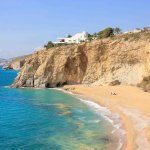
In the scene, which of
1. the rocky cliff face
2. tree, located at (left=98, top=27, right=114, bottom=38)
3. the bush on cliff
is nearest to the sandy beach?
the bush on cliff

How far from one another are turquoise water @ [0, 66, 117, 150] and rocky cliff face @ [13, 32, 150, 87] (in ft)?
59.3

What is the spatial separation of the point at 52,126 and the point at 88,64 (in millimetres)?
37224

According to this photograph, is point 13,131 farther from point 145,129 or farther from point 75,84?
point 75,84

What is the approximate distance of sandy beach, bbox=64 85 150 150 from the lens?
2473 centimetres

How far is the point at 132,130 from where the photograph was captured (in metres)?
27.6

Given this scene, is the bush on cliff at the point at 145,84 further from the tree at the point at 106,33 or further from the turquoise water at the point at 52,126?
the tree at the point at 106,33

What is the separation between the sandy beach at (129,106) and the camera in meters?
24.7

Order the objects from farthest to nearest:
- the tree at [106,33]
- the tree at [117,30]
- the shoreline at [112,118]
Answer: the tree at [117,30], the tree at [106,33], the shoreline at [112,118]

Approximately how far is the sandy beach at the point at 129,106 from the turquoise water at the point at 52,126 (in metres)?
1.99

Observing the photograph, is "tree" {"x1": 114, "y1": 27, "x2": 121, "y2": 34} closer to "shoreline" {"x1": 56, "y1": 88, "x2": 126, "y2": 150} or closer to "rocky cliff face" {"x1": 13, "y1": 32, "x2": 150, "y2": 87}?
"rocky cliff face" {"x1": 13, "y1": 32, "x2": 150, "y2": 87}

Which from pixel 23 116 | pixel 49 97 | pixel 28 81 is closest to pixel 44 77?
pixel 28 81

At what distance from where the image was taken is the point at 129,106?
39.1m

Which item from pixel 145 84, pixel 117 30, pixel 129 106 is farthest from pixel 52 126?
pixel 117 30

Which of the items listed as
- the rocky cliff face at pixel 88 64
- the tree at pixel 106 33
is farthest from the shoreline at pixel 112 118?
the tree at pixel 106 33
